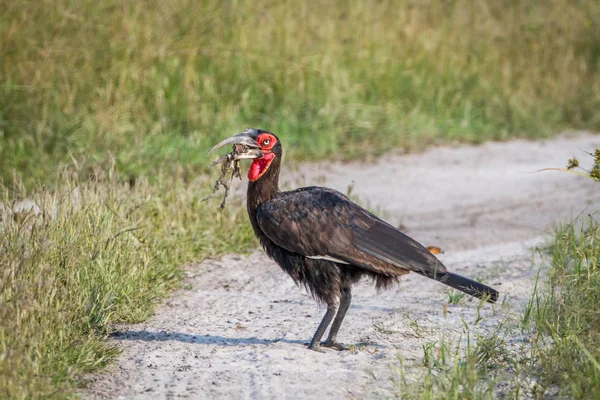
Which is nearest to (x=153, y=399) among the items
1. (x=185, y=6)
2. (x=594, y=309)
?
(x=594, y=309)

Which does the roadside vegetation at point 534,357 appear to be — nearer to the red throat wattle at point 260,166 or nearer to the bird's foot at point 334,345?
the bird's foot at point 334,345

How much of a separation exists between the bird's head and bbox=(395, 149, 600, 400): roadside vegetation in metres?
Answer: 1.32

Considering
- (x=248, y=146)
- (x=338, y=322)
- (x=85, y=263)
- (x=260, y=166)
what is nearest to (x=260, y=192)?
(x=260, y=166)

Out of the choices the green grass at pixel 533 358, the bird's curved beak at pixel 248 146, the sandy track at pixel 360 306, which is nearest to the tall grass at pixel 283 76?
the sandy track at pixel 360 306

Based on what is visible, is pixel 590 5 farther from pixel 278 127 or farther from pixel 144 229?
pixel 144 229

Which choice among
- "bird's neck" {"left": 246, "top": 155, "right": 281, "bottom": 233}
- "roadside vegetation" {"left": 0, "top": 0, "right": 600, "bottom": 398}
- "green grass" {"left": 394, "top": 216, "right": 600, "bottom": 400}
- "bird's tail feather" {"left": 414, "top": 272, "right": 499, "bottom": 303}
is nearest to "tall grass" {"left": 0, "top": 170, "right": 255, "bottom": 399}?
"roadside vegetation" {"left": 0, "top": 0, "right": 600, "bottom": 398}

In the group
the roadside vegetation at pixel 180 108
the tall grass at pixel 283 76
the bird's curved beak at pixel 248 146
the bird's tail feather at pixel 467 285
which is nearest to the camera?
the bird's tail feather at pixel 467 285

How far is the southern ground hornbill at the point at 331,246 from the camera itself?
15.4ft

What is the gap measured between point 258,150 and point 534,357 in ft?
5.95

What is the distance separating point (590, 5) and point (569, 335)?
969 centimetres

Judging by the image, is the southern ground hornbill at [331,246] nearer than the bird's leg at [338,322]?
Yes

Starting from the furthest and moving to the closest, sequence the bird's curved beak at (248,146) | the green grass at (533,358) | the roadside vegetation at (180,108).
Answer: the bird's curved beak at (248,146) < the roadside vegetation at (180,108) < the green grass at (533,358)

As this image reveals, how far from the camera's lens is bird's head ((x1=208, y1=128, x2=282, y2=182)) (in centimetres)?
503

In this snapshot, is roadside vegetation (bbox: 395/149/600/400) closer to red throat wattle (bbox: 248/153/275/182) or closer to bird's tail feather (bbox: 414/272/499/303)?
bird's tail feather (bbox: 414/272/499/303)
